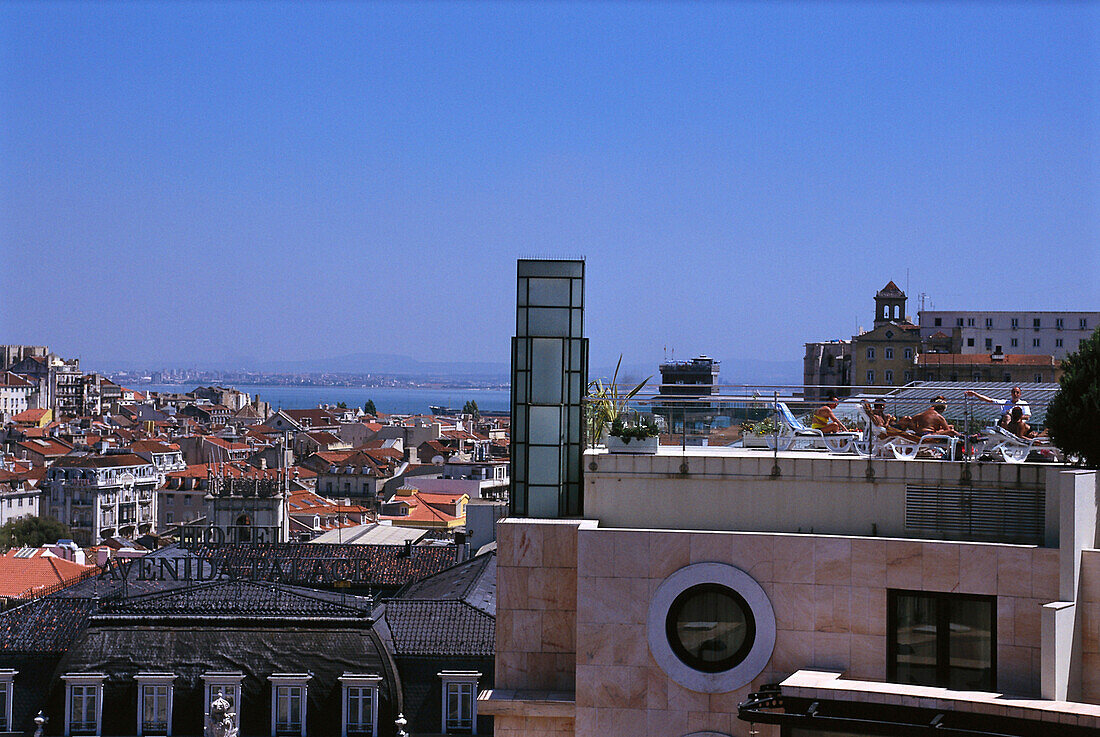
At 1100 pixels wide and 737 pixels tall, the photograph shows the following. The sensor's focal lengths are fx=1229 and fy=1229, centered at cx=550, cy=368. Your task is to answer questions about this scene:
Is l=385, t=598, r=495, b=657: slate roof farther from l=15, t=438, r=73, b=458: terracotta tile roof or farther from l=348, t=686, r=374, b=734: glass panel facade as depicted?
l=15, t=438, r=73, b=458: terracotta tile roof

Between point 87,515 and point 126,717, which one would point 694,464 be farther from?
point 87,515

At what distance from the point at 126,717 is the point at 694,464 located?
63.8 feet

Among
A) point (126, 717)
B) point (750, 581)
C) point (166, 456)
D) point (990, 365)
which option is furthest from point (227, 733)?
point (166, 456)

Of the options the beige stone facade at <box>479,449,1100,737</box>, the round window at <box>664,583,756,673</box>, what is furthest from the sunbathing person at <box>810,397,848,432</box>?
the round window at <box>664,583,756,673</box>

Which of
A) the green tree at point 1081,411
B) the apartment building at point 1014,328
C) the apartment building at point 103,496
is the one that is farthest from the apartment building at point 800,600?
the apartment building at point 103,496

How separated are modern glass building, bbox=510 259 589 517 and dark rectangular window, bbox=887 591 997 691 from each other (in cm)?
376

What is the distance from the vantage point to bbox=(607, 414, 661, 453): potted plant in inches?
536

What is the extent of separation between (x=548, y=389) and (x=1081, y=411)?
5.71 m

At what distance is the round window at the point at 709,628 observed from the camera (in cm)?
1231

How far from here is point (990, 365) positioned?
3196 inches

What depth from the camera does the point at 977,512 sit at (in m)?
12.6

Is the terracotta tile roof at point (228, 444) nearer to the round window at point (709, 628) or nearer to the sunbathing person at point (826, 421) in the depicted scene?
the sunbathing person at point (826, 421)

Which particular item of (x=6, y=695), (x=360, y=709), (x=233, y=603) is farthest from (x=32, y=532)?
(x=360, y=709)

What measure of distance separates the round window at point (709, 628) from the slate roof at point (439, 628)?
1737 centimetres
